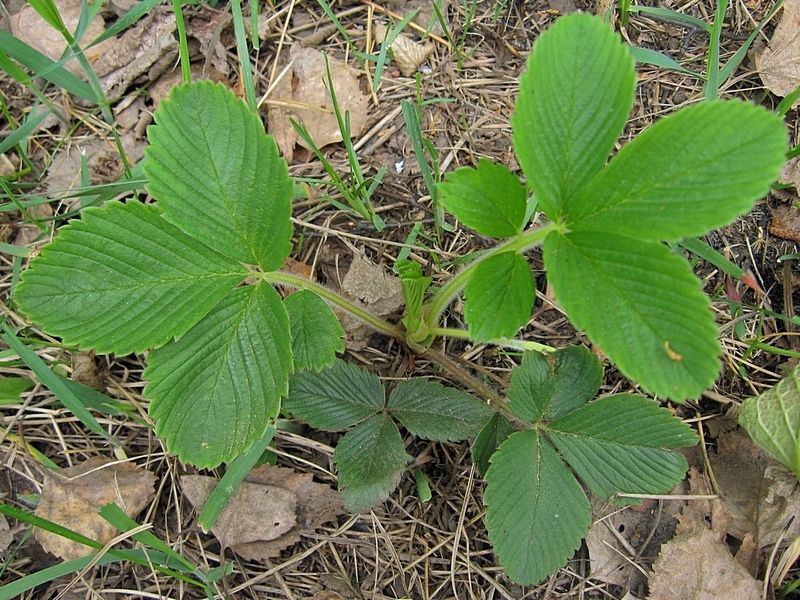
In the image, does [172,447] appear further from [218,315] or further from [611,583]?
[611,583]

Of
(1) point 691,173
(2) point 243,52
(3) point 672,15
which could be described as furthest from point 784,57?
(2) point 243,52

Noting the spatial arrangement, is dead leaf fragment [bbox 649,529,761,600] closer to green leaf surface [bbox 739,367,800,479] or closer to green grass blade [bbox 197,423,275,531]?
green leaf surface [bbox 739,367,800,479]

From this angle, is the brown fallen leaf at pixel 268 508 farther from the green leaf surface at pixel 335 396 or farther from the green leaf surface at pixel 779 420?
the green leaf surface at pixel 779 420

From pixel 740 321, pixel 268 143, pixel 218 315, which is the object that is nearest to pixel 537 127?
pixel 268 143

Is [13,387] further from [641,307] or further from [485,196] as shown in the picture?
[641,307]

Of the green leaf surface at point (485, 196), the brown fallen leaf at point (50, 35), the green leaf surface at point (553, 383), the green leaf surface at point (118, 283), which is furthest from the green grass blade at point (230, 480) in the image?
the brown fallen leaf at point (50, 35)

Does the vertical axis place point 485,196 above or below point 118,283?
above
